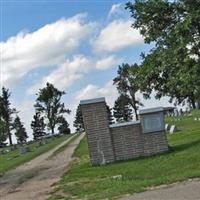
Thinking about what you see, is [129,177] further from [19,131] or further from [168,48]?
[19,131]

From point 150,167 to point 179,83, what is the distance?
32.1 feet

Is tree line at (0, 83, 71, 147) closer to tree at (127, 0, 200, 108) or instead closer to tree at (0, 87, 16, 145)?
tree at (0, 87, 16, 145)

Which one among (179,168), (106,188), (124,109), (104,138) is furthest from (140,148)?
(124,109)

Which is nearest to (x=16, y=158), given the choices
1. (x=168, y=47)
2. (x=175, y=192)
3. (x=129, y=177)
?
(x=168, y=47)

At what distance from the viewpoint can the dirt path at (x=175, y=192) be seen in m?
10.8

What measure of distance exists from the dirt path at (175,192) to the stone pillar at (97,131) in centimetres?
926

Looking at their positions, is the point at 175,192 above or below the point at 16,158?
below

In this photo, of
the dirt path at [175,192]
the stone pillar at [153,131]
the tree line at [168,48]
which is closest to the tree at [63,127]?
the tree line at [168,48]

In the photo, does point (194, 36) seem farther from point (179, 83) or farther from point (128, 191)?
point (128, 191)

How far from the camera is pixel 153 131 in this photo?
22.0 m

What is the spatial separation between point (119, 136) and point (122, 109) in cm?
9877

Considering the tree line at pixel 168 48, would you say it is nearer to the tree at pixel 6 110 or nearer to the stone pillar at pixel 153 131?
the stone pillar at pixel 153 131

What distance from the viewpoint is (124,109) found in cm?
11994

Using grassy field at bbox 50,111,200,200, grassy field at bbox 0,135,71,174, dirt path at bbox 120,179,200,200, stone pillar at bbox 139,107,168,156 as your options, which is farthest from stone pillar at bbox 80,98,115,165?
dirt path at bbox 120,179,200,200
